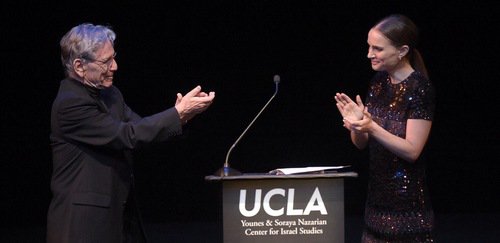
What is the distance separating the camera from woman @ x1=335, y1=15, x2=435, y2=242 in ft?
8.48

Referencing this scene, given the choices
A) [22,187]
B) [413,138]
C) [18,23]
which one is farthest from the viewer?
[22,187]

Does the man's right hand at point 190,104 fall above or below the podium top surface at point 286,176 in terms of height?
above

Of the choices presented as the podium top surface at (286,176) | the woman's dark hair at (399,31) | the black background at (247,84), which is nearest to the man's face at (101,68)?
the podium top surface at (286,176)

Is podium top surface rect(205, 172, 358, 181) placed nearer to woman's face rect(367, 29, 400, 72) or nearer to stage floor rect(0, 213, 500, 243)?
woman's face rect(367, 29, 400, 72)

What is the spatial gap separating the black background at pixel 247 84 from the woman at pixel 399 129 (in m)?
2.36

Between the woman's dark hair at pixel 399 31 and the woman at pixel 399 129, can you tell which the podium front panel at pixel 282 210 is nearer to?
the woman at pixel 399 129

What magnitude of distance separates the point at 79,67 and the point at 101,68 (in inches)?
→ 2.8

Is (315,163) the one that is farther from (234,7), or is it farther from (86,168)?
(86,168)

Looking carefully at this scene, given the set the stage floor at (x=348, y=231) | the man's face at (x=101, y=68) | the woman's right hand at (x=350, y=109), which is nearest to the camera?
the woman's right hand at (x=350, y=109)

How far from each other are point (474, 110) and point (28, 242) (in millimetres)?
3008

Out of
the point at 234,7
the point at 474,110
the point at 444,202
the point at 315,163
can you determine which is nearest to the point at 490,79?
the point at 474,110

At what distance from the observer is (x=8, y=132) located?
508cm

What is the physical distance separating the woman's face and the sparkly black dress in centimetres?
7

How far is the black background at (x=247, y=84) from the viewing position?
4.93m
